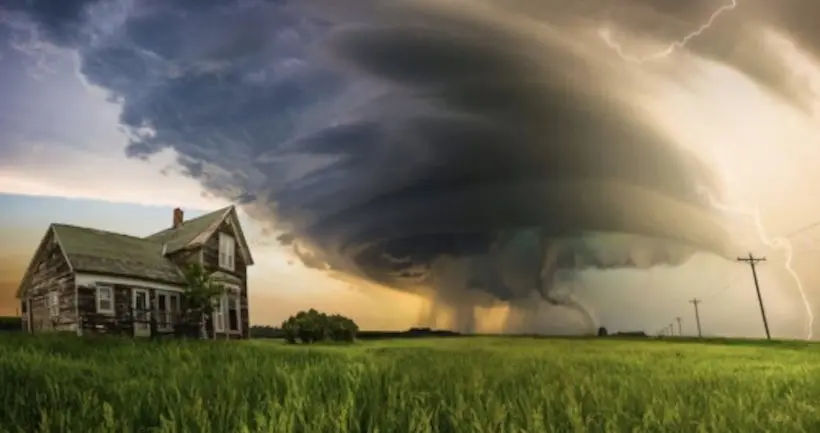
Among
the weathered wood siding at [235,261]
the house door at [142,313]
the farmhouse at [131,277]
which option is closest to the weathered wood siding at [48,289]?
the farmhouse at [131,277]

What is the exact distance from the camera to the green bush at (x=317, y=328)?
5469 millimetres

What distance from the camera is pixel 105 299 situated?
222 inches

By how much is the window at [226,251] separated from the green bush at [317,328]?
6.02ft

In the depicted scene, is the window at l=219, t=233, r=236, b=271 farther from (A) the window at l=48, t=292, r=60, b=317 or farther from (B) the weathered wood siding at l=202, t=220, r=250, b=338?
(A) the window at l=48, t=292, r=60, b=317

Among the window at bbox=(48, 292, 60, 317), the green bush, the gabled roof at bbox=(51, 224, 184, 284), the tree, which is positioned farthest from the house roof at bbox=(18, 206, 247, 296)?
the green bush

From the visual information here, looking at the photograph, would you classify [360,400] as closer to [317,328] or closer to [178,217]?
[317,328]

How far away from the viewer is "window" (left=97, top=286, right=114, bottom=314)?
5.59 metres

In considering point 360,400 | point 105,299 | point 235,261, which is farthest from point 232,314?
point 360,400

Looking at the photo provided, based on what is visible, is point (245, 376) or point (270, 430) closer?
point (270, 430)

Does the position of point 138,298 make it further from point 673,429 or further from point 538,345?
point 673,429

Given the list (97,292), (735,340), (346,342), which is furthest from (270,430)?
(735,340)

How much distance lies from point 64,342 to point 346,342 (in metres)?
2.00

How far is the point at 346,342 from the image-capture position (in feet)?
18.4

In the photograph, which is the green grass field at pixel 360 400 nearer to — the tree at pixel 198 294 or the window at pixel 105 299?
the window at pixel 105 299
